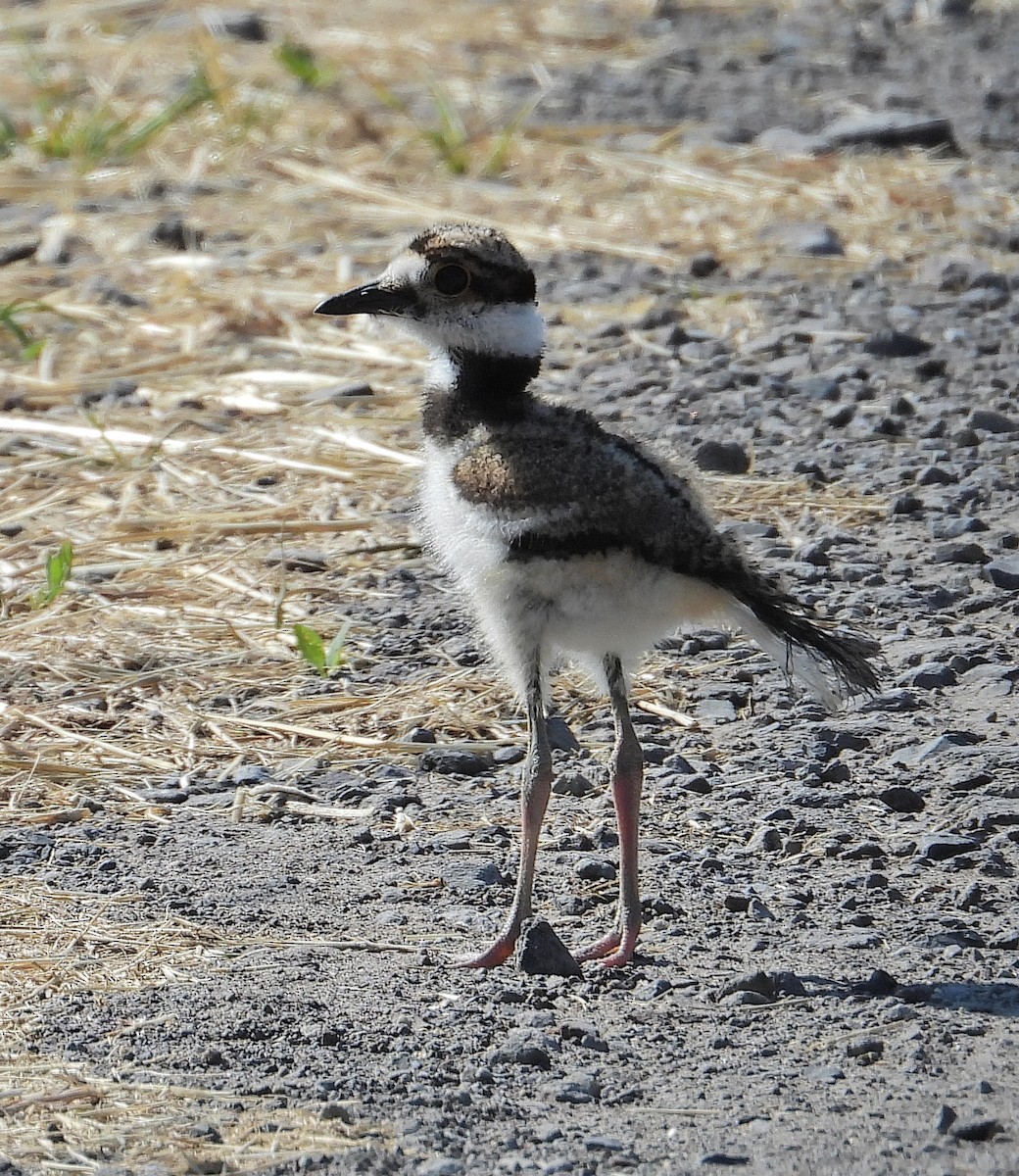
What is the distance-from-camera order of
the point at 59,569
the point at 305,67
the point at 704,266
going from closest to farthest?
the point at 59,569 < the point at 704,266 < the point at 305,67

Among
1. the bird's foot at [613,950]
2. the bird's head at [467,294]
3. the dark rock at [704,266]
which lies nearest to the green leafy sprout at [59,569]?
the bird's head at [467,294]

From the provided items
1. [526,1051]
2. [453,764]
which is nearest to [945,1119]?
[526,1051]

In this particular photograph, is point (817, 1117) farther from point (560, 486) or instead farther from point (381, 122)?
point (381, 122)

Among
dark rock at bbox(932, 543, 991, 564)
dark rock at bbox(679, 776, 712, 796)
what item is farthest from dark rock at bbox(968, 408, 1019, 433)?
dark rock at bbox(679, 776, 712, 796)

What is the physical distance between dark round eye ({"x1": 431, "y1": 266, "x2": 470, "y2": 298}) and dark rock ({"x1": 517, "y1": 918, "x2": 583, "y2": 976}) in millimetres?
1345

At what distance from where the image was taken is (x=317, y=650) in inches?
192

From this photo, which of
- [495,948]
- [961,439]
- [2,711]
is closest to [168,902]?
[495,948]

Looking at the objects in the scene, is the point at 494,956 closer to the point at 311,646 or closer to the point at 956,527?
the point at 311,646

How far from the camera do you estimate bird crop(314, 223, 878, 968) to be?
3.69 metres

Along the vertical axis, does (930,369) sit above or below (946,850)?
below

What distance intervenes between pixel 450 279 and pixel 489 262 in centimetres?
10

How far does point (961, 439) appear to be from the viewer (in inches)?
244

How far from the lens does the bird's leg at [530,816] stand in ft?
12.2

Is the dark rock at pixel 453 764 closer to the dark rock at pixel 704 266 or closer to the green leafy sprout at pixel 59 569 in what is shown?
the green leafy sprout at pixel 59 569
